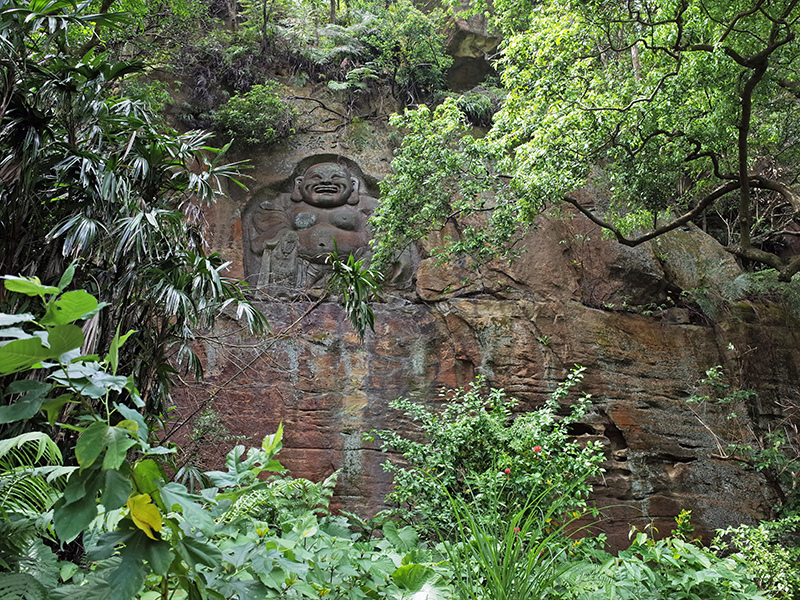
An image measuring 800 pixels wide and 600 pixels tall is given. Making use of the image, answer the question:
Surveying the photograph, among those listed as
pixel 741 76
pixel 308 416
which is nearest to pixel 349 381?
pixel 308 416

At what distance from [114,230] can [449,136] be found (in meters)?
4.48

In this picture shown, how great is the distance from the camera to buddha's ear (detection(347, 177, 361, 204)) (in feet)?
27.4

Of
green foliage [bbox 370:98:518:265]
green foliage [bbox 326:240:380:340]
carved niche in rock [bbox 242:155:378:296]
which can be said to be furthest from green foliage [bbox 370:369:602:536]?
carved niche in rock [bbox 242:155:378:296]

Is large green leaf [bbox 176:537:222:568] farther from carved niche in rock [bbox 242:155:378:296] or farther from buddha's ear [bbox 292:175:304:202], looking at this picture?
buddha's ear [bbox 292:175:304:202]

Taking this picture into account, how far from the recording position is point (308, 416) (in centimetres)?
671

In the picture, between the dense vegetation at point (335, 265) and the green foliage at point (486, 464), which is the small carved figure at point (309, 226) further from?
the green foliage at point (486, 464)

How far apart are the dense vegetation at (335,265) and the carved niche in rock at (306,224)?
2.72 ft

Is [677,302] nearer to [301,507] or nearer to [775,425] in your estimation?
[775,425]

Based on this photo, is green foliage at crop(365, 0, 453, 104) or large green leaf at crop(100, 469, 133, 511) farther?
green foliage at crop(365, 0, 453, 104)

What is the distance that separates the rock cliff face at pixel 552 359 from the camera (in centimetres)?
652

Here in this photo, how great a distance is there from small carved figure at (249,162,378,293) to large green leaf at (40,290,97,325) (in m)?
6.72

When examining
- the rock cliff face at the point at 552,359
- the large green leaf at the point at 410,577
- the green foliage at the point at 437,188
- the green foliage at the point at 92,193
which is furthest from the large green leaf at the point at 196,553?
the green foliage at the point at 437,188

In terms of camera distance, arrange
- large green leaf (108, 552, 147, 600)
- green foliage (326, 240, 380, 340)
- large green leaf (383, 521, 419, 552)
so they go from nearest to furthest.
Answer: large green leaf (108, 552, 147, 600) < large green leaf (383, 521, 419, 552) < green foliage (326, 240, 380, 340)

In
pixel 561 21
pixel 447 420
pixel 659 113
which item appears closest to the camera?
pixel 447 420
